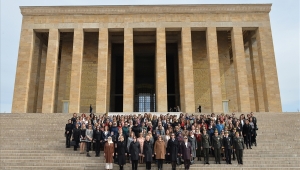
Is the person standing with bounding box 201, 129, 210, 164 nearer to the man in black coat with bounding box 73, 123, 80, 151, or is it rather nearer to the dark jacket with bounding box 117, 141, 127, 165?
the dark jacket with bounding box 117, 141, 127, 165

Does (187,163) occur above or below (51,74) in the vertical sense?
below

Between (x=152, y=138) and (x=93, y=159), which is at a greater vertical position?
(x=152, y=138)

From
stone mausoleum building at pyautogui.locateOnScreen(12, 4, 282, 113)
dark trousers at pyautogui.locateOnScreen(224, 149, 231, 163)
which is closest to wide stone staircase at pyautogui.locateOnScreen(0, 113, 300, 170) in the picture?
dark trousers at pyautogui.locateOnScreen(224, 149, 231, 163)

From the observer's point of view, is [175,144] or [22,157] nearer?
[175,144]

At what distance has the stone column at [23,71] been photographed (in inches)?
890

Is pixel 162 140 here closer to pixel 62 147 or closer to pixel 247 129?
pixel 247 129

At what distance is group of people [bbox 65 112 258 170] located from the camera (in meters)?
9.34

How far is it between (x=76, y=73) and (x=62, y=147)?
12.0 metres

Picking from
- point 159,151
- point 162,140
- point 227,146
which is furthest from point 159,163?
point 227,146

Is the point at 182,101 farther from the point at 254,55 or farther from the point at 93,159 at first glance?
the point at 93,159

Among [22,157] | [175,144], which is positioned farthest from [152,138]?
[22,157]

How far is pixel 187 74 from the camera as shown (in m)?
23.0

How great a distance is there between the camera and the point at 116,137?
33.1ft

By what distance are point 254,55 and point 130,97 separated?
485 inches
